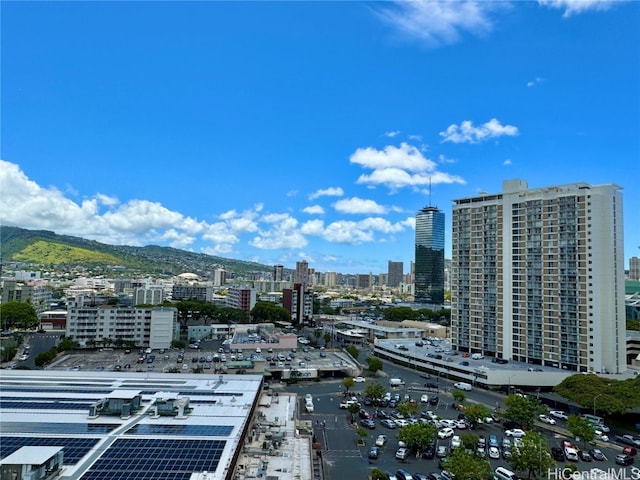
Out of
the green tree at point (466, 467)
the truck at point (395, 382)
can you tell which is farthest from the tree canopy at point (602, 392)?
the green tree at point (466, 467)

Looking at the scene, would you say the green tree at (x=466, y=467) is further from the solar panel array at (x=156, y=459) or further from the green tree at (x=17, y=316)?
the green tree at (x=17, y=316)

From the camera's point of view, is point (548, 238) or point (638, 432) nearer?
point (638, 432)

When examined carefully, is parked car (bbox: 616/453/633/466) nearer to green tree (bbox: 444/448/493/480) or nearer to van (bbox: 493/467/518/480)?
van (bbox: 493/467/518/480)

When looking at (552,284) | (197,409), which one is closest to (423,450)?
(197,409)

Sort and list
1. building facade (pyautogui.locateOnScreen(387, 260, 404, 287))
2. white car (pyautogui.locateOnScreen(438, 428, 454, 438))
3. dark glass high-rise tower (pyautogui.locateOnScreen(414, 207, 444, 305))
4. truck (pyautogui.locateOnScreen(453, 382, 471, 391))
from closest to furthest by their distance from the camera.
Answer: white car (pyautogui.locateOnScreen(438, 428, 454, 438))
truck (pyautogui.locateOnScreen(453, 382, 471, 391))
dark glass high-rise tower (pyautogui.locateOnScreen(414, 207, 444, 305))
building facade (pyautogui.locateOnScreen(387, 260, 404, 287))

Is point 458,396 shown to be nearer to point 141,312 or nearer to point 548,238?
point 548,238

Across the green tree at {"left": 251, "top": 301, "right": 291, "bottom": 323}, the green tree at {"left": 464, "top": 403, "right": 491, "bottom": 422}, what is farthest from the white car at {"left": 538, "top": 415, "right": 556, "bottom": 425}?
the green tree at {"left": 251, "top": 301, "right": 291, "bottom": 323}

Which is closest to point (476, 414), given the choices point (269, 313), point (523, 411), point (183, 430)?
point (523, 411)
